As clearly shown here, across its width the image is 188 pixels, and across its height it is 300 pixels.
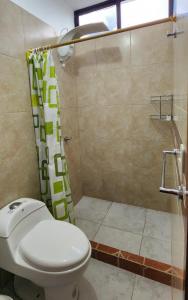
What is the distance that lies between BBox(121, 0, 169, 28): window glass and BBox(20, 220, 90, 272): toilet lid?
213 cm

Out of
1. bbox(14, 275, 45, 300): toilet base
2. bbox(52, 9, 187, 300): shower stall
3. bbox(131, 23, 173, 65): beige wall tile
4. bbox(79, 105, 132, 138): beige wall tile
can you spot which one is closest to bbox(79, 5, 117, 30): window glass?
bbox(52, 9, 187, 300): shower stall

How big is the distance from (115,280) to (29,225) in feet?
2.57

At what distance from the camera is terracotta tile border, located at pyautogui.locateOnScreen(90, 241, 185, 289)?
1.33 meters

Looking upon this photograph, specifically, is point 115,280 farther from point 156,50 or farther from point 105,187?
point 156,50

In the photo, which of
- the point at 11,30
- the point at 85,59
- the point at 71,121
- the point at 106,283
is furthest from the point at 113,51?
the point at 106,283

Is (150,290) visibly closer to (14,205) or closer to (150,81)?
(14,205)

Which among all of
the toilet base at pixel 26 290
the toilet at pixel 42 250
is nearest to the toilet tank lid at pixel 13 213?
the toilet at pixel 42 250

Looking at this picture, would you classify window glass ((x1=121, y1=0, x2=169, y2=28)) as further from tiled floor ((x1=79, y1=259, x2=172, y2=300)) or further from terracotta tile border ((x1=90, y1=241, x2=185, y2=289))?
tiled floor ((x1=79, y1=259, x2=172, y2=300))

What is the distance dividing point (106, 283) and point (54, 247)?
0.60m

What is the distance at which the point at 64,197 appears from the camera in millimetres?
1585

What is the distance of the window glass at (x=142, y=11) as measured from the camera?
1.85m

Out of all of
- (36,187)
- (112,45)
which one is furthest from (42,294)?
(112,45)

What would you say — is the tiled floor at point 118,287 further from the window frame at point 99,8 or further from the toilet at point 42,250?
the window frame at point 99,8

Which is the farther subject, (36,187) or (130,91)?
(130,91)
